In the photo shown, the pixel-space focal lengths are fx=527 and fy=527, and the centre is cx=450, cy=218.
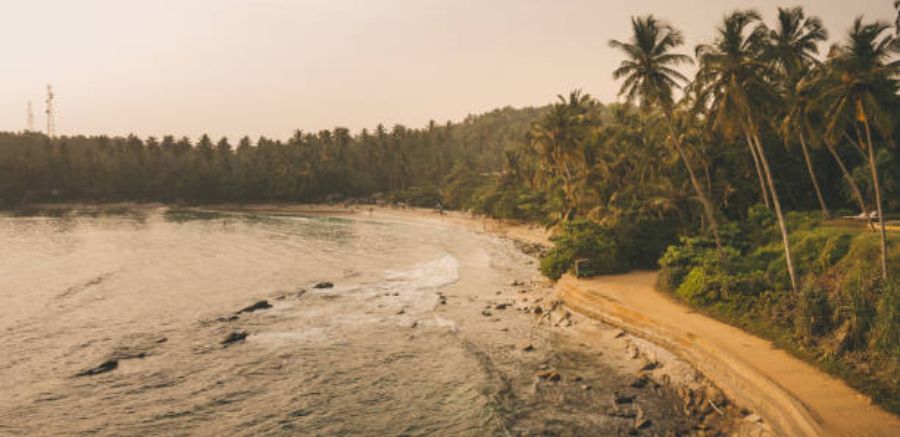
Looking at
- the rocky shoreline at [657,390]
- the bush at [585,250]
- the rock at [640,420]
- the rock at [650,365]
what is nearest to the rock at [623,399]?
the rocky shoreline at [657,390]

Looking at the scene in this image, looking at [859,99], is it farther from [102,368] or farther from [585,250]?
[102,368]

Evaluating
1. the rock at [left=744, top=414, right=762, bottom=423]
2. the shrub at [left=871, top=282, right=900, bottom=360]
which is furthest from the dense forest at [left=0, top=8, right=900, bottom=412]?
the rock at [left=744, top=414, right=762, bottom=423]

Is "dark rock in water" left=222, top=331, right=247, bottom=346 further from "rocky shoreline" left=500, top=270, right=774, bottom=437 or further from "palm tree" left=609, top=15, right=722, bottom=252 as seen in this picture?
"palm tree" left=609, top=15, right=722, bottom=252

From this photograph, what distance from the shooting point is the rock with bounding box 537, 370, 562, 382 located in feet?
66.4

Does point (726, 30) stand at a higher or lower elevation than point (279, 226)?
higher

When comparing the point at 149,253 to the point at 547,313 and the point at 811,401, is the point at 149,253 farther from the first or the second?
the point at 811,401

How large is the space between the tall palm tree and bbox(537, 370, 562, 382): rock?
12.1m

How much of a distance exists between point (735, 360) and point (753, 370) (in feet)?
3.44

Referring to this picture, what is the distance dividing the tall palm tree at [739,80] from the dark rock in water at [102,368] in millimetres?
29760

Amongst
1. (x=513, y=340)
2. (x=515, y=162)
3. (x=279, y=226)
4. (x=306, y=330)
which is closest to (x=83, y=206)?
(x=279, y=226)

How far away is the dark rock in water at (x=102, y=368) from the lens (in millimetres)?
22023

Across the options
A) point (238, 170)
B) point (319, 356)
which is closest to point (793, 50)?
point (319, 356)

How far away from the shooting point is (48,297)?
1467 inches

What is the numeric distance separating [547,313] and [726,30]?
1689cm
